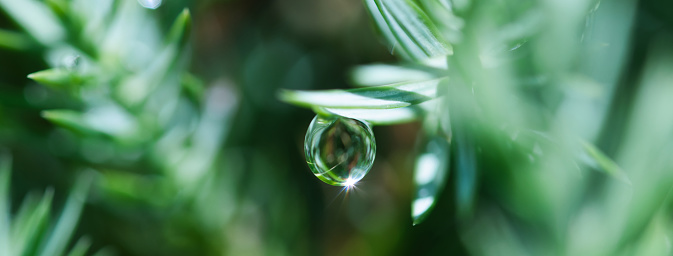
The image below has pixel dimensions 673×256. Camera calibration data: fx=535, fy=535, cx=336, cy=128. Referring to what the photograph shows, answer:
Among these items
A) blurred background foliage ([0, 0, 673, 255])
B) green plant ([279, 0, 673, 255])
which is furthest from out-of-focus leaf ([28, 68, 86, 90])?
green plant ([279, 0, 673, 255])

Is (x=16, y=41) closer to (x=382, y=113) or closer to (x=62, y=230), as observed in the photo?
(x=62, y=230)

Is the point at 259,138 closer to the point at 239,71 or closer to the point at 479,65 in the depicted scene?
the point at 239,71

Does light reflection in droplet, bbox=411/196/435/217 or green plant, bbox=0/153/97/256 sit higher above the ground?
green plant, bbox=0/153/97/256

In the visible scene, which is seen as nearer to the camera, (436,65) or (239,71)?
(436,65)

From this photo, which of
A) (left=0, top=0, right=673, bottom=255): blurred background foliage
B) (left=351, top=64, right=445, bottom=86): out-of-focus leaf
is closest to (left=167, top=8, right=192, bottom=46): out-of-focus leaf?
(left=0, top=0, right=673, bottom=255): blurred background foliage

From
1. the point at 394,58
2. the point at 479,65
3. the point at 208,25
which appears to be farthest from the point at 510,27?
the point at 208,25

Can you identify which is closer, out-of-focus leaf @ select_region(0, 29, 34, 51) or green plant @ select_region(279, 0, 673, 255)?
green plant @ select_region(279, 0, 673, 255)

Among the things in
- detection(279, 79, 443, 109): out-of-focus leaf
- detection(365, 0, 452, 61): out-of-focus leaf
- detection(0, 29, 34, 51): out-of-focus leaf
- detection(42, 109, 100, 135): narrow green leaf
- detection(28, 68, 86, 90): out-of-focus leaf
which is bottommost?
detection(279, 79, 443, 109): out-of-focus leaf

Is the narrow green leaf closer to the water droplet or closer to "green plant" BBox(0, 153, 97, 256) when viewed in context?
"green plant" BBox(0, 153, 97, 256)
